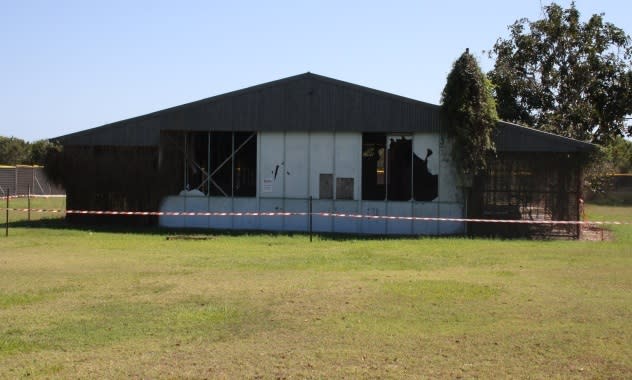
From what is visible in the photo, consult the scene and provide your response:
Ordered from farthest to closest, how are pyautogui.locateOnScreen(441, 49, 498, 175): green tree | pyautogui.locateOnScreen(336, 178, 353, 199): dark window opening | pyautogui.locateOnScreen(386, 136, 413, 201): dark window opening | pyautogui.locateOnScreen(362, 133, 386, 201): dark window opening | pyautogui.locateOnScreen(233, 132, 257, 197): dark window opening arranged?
1. pyautogui.locateOnScreen(233, 132, 257, 197): dark window opening
2. pyautogui.locateOnScreen(336, 178, 353, 199): dark window opening
3. pyautogui.locateOnScreen(362, 133, 386, 201): dark window opening
4. pyautogui.locateOnScreen(386, 136, 413, 201): dark window opening
5. pyautogui.locateOnScreen(441, 49, 498, 175): green tree

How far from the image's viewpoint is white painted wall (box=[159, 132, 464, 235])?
73.9 feet

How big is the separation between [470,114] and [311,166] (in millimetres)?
5511

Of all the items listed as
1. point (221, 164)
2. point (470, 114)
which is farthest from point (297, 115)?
point (470, 114)

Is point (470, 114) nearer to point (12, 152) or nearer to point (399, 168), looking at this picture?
point (399, 168)

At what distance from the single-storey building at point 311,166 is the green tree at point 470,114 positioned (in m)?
0.57

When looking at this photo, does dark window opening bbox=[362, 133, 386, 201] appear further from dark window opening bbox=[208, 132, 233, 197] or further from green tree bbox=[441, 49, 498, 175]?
dark window opening bbox=[208, 132, 233, 197]

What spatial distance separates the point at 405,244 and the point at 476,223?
4.12 meters

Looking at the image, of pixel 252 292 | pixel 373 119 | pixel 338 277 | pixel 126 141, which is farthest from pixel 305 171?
pixel 252 292

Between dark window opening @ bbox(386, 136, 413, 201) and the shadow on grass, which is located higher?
dark window opening @ bbox(386, 136, 413, 201)

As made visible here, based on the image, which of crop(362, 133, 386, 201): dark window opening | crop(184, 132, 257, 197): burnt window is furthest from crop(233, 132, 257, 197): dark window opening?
crop(362, 133, 386, 201): dark window opening

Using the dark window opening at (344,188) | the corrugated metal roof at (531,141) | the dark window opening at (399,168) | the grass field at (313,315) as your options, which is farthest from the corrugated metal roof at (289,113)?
the grass field at (313,315)

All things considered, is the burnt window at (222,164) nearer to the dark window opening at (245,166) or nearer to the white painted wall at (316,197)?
the dark window opening at (245,166)

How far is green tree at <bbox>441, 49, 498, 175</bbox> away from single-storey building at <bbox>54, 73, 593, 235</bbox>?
0.57 meters

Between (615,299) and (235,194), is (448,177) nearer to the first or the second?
(235,194)
